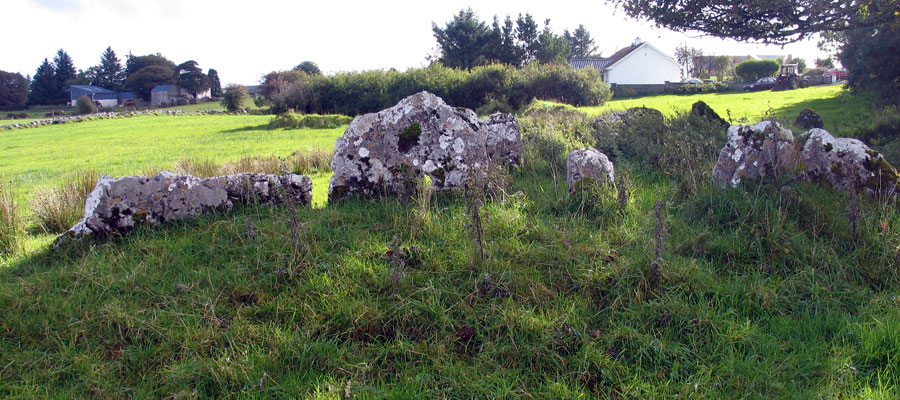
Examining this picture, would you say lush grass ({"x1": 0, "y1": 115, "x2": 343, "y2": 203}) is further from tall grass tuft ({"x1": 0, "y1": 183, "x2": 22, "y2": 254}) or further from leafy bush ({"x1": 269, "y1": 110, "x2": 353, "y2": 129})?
leafy bush ({"x1": 269, "y1": 110, "x2": 353, "y2": 129})

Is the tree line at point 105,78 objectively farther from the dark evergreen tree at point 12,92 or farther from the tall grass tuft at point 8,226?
the tall grass tuft at point 8,226

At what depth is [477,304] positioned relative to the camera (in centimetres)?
420

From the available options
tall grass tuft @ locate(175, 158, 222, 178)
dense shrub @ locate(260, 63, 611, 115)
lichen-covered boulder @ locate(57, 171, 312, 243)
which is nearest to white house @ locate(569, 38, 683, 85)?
dense shrub @ locate(260, 63, 611, 115)

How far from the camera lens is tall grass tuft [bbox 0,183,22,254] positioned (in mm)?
5641

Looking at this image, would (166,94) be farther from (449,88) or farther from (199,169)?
(199,169)

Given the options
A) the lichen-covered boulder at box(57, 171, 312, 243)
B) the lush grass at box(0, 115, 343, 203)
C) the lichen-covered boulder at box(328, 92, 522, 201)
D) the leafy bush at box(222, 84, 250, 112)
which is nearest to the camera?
the lichen-covered boulder at box(57, 171, 312, 243)

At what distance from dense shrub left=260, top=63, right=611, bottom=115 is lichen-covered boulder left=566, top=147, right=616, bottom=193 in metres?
24.6

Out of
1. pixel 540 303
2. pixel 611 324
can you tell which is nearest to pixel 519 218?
pixel 540 303

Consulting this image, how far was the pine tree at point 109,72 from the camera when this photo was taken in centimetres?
9756

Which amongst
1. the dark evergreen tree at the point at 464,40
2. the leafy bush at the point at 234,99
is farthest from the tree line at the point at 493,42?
the leafy bush at the point at 234,99

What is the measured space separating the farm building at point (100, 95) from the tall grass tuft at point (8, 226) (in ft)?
296

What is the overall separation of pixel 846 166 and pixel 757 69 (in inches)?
2608

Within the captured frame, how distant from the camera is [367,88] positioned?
1470 inches

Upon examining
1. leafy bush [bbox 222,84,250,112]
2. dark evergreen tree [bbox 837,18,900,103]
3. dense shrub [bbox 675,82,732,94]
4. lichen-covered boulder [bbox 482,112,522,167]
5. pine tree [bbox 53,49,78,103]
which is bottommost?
lichen-covered boulder [bbox 482,112,522,167]
